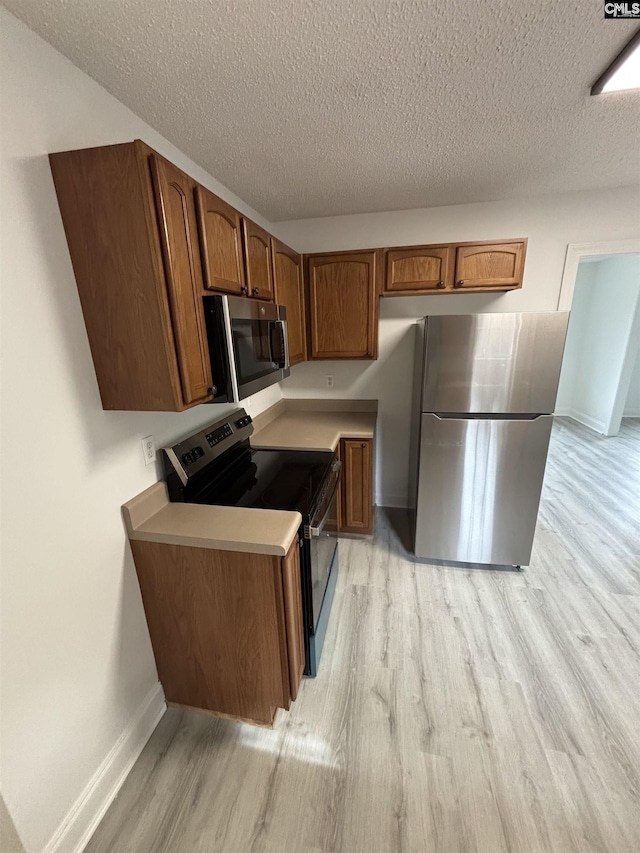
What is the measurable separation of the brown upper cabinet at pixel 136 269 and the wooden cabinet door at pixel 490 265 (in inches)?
72.2

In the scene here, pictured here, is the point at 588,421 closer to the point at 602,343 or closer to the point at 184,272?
the point at 602,343

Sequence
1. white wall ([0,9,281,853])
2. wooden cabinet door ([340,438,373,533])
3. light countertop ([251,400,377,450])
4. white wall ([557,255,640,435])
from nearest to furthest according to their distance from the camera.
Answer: white wall ([0,9,281,853]) < light countertop ([251,400,377,450]) < wooden cabinet door ([340,438,373,533]) < white wall ([557,255,640,435])

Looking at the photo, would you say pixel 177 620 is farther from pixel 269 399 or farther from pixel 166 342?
pixel 269 399

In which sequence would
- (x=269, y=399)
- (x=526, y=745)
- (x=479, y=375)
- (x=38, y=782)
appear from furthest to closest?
(x=269, y=399)
(x=479, y=375)
(x=526, y=745)
(x=38, y=782)

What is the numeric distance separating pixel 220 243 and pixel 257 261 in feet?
1.26

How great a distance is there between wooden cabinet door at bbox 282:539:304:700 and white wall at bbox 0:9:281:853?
64 centimetres

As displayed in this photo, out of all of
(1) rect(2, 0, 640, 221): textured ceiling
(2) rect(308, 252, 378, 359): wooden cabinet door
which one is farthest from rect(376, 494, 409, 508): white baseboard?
(1) rect(2, 0, 640, 221): textured ceiling

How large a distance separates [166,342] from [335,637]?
1738mm

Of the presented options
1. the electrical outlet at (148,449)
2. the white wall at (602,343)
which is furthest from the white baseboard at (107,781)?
the white wall at (602,343)

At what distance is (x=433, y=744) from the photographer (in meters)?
1.39

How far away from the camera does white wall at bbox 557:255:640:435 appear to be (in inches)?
178

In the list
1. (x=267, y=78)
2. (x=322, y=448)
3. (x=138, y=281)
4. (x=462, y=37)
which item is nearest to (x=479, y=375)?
(x=322, y=448)

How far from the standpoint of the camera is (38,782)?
3.28 ft

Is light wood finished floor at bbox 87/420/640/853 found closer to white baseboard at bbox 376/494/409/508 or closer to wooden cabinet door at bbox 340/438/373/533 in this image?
wooden cabinet door at bbox 340/438/373/533
